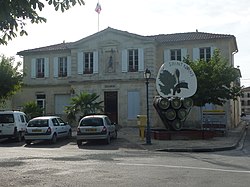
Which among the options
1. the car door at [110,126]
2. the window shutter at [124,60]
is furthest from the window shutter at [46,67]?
the car door at [110,126]

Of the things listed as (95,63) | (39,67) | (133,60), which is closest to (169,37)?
(133,60)

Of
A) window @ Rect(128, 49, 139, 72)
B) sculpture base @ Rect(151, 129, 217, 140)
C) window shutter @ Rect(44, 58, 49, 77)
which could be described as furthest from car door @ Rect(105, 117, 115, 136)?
window shutter @ Rect(44, 58, 49, 77)

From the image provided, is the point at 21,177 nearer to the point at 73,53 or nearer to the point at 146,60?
the point at 146,60

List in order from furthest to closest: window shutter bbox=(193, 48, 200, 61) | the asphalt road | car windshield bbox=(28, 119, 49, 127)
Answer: window shutter bbox=(193, 48, 200, 61) → car windshield bbox=(28, 119, 49, 127) → the asphalt road

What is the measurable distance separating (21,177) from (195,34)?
1047 inches

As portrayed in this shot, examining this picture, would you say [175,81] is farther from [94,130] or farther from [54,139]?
[54,139]

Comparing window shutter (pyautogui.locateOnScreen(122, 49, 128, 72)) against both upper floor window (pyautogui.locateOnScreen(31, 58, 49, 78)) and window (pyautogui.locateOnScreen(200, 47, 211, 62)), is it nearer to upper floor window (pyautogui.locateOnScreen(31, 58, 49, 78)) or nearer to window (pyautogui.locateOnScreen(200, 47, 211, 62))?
window (pyautogui.locateOnScreen(200, 47, 211, 62))

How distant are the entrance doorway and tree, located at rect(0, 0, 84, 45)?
26.6 metres

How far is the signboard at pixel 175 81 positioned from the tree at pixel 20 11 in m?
16.7

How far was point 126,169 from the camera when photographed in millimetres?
11055

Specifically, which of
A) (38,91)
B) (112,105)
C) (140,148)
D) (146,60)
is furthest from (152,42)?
(140,148)

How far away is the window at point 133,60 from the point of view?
32.8 metres

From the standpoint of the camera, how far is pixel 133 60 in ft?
108

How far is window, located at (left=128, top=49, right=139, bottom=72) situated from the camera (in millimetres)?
32781
